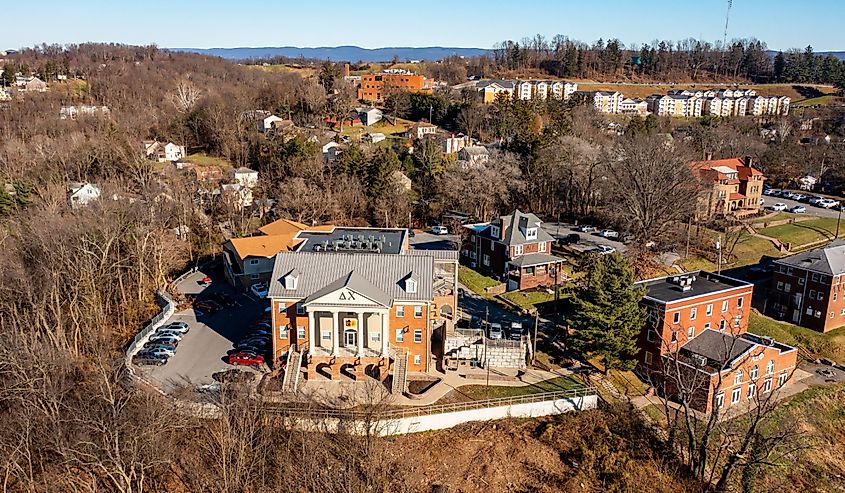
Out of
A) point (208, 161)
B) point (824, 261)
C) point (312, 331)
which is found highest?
point (208, 161)

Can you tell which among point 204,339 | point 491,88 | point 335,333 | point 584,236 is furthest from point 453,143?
point 335,333

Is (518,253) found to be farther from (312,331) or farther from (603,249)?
(312,331)

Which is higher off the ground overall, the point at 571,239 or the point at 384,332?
the point at 384,332

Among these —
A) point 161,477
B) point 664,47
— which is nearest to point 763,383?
point 161,477

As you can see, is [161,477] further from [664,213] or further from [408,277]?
[664,213]

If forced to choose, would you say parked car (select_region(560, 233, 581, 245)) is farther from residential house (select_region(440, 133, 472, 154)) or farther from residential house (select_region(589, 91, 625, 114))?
residential house (select_region(589, 91, 625, 114))

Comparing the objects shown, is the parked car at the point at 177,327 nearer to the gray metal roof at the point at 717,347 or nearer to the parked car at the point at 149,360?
the parked car at the point at 149,360
